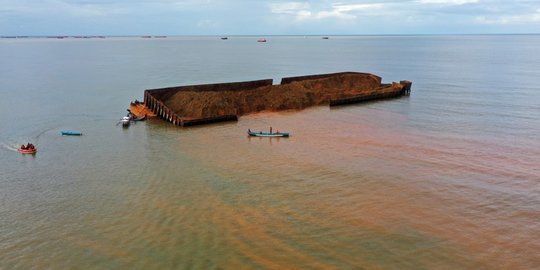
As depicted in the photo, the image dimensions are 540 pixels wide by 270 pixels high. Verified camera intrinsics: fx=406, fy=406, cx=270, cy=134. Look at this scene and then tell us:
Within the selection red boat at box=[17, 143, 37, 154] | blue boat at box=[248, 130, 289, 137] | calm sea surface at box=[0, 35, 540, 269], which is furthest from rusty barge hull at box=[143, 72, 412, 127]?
red boat at box=[17, 143, 37, 154]

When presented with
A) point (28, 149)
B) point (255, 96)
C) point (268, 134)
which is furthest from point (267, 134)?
point (28, 149)

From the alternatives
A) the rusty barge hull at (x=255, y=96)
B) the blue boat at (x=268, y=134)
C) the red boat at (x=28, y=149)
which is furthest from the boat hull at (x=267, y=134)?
the red boat at (x=28, y=149)

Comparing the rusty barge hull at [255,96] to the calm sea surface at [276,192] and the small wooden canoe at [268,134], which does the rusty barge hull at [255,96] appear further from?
the small wooden canoe at [268,134]

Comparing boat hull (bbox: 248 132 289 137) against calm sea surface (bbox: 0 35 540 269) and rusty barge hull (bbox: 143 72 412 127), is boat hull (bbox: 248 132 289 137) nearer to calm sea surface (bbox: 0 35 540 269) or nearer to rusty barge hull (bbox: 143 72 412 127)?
calm sea surface (bbox: 0 35 540 269)

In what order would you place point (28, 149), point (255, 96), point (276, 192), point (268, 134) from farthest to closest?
point (255, 96)
point (268, 134)
point (28, 149)
point (276, 192)

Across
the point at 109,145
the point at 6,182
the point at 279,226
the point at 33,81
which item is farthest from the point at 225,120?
the point at 33,81

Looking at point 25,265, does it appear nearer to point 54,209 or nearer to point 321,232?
point 54,209

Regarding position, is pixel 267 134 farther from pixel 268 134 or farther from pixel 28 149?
pixel 28 149
